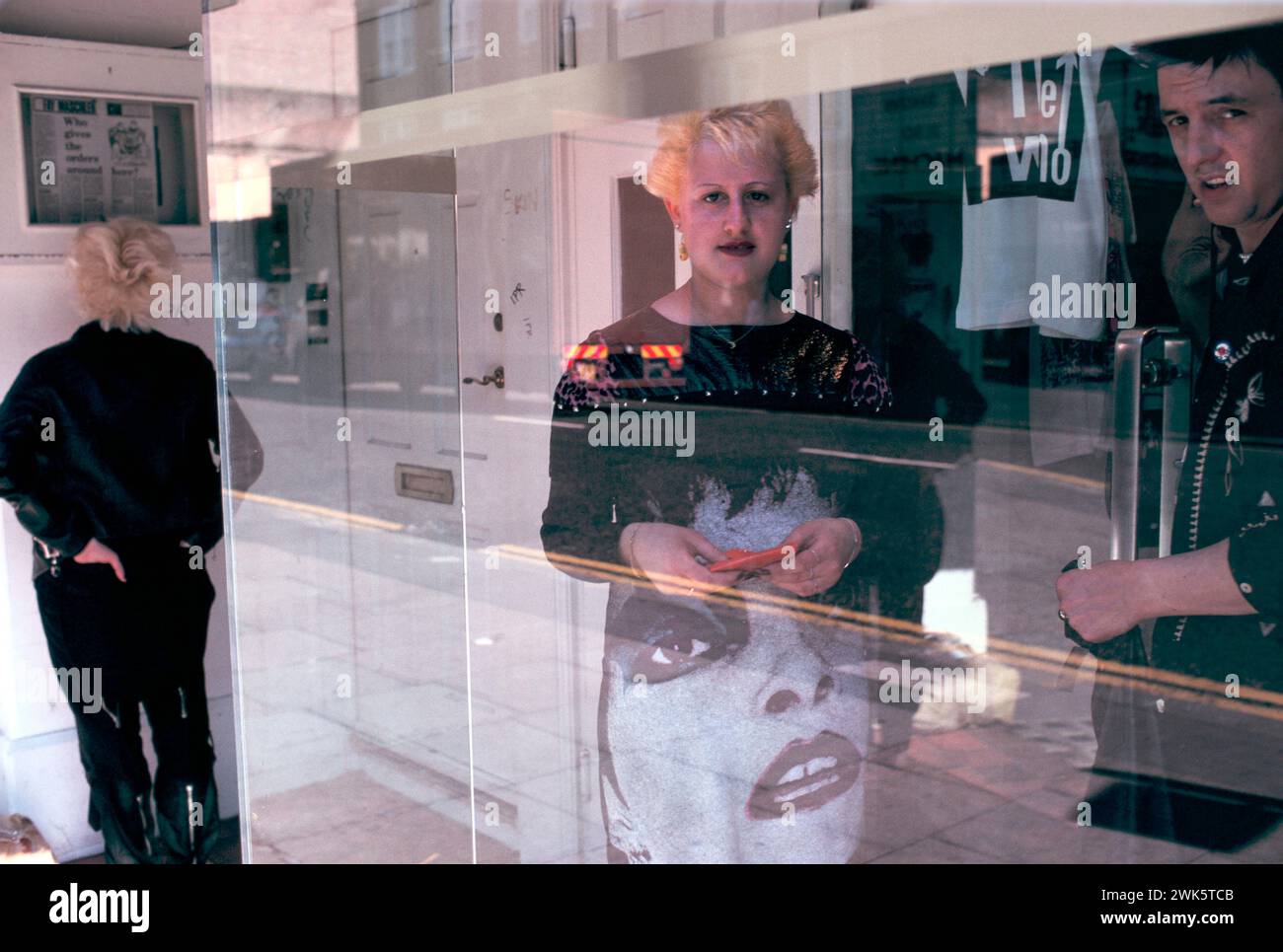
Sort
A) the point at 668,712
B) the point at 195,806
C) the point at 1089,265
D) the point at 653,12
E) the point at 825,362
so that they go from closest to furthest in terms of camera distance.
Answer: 1. the point at 1089,265
2. the point at 825,362
3. the point at 653,12
4. the point at 668,712
5. the point at 195,806

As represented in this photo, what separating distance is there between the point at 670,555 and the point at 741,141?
27.1 inches

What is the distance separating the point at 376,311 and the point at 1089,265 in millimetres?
1810

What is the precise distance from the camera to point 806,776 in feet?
7.09

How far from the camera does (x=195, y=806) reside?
3.72 metres

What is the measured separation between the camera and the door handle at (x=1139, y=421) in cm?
162

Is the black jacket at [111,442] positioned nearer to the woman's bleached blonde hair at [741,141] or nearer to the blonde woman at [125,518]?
the blonde woman at [125,518]

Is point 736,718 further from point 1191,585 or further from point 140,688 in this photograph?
point 140,688

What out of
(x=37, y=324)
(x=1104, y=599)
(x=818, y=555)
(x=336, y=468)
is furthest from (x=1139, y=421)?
(x=37, y=324)

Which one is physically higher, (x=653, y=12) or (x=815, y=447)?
(x=653, y=12)

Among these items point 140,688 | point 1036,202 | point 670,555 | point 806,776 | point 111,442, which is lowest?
point 140,688

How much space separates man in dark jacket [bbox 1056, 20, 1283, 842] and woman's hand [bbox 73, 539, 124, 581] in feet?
9.21

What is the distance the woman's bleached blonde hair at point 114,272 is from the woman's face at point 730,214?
206cm
